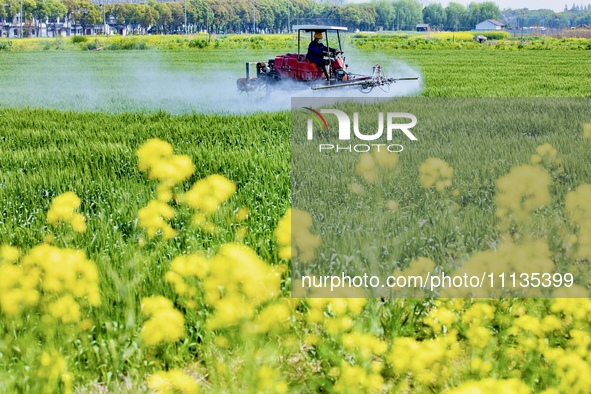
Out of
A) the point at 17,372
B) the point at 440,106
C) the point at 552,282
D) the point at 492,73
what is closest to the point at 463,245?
the point at 552,282

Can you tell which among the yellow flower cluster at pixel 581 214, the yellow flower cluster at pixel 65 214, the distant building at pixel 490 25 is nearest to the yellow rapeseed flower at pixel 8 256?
the yellow flower cluster at pixel 65 214

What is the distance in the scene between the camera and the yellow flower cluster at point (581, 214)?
3885 millimetres

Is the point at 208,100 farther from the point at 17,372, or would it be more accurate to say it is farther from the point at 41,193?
the point at 17,372

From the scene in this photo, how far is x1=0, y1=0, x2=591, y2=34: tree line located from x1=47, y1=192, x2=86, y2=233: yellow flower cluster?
4832 cm

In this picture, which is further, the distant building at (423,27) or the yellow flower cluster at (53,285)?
the distant building at (423,27)

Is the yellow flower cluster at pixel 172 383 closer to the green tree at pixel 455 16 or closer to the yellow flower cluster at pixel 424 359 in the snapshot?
the yellow flower cluster at pixel 424 359

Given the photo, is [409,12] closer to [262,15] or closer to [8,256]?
[262,15]

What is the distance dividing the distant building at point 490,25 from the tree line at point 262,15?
76 cm

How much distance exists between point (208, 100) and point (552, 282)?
39.8 feet

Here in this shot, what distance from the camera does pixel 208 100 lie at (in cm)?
1488

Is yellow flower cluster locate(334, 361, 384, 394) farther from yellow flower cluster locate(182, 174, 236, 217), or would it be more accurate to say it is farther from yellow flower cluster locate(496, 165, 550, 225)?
yellow flower cluster locate(496, 165, 550, 225)

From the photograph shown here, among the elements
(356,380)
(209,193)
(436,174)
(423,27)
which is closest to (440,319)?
(356,380)

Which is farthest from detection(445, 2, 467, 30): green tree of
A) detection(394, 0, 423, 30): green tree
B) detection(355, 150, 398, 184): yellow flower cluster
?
detection(355, 150, 398, 184): yellow flower cluster

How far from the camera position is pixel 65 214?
3.88m
